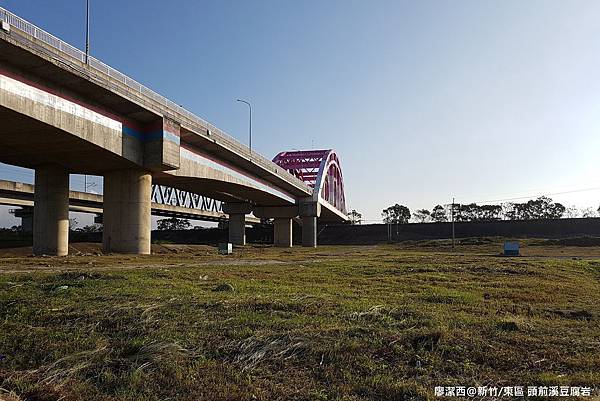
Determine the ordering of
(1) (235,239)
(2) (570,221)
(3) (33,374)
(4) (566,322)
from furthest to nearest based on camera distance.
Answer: (2) (570,221) < (1) (235,239) < (4) (566,322) < (3) (33,374)

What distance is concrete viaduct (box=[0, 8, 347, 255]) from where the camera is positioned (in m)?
24.5

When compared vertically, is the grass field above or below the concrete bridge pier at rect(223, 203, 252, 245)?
below

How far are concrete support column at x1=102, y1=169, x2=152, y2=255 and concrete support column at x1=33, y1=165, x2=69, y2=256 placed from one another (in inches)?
159

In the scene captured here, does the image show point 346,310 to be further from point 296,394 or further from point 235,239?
point 235,239

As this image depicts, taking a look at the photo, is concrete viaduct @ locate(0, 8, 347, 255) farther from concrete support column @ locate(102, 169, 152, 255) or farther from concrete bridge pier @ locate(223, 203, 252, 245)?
concrete bridge pier @ locate(223, 203, 252, 245)

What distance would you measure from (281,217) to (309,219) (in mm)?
5409

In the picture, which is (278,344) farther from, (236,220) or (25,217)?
(25,217)

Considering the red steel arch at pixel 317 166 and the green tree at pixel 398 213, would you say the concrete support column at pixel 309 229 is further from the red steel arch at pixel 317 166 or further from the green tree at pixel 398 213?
the green tree at pixel 398 213

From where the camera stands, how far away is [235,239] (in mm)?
84500

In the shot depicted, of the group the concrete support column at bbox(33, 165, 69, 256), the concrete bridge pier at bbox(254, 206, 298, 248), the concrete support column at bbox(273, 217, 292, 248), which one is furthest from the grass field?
the concrete support column at bbox(273, 217, 292, 248)

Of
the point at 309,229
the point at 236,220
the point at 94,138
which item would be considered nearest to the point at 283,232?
the point at 309,229

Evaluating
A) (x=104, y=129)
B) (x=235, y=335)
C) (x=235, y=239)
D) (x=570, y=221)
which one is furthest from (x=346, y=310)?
(x=570, y=221)

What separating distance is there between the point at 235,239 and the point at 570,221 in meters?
A: 72.8

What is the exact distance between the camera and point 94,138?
99.0ft
